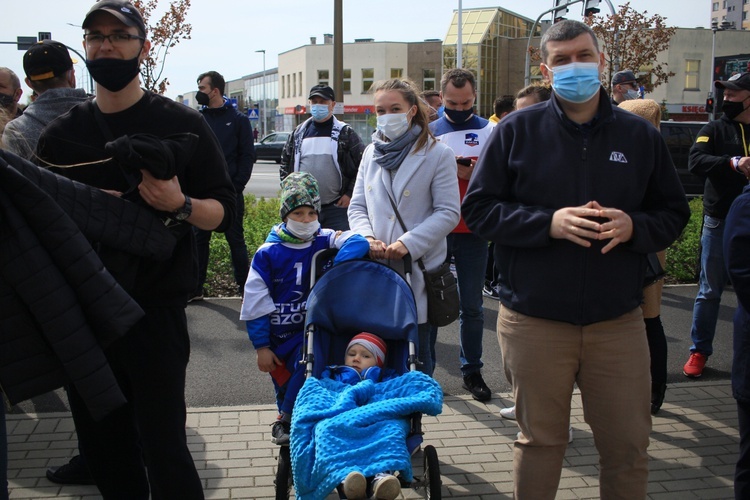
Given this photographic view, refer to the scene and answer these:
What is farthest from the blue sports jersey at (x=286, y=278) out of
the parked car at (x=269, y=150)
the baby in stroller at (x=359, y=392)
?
the parked car at (x=269, y=150)

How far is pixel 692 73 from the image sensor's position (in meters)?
55.1

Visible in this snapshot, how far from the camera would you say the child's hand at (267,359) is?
3.95m

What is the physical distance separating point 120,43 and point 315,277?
5.51 feet

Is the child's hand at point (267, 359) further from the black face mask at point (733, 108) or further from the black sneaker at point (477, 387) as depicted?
the black face mask at point (733, 108)

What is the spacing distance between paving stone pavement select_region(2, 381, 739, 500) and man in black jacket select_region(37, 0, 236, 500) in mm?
1151

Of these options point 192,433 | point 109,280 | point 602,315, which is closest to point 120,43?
point 109,280

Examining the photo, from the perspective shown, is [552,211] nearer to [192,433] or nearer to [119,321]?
[119,321]

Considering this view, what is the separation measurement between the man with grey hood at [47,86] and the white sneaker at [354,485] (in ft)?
7.24

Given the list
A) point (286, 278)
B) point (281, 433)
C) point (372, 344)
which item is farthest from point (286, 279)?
point (281, 433)

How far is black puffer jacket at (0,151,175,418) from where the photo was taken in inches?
89.3

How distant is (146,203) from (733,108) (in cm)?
469

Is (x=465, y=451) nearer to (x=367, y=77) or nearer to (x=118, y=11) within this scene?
(x=118, y=11)

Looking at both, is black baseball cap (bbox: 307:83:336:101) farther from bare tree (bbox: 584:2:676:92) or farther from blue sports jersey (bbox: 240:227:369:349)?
bare tree (bbox: 584:2:676:92)

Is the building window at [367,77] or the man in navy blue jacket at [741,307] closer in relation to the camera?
the man in navy blue jacket at [741,307]
